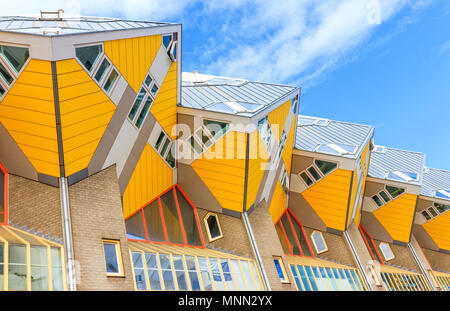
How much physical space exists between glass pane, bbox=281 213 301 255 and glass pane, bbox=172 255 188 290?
10464mm

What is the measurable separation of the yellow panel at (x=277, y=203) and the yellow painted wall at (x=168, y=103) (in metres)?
7.25

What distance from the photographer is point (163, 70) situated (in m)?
16.2

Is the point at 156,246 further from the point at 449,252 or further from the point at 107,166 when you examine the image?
the point at 449,252

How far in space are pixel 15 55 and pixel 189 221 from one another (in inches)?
406

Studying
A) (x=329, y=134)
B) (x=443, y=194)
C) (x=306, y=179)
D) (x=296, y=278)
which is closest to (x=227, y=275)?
(x=296, y=278)

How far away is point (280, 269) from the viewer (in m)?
17.3

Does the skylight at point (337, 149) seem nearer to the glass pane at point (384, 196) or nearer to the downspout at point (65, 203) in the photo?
the glass pane at point (384, 196)

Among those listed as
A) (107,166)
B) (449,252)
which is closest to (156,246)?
(107,166)

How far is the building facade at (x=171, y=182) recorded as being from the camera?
11023mm

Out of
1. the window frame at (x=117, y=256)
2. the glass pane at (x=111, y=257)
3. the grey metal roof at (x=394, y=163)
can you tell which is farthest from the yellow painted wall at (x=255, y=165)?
the grey metal roof at (x=394, y=163)

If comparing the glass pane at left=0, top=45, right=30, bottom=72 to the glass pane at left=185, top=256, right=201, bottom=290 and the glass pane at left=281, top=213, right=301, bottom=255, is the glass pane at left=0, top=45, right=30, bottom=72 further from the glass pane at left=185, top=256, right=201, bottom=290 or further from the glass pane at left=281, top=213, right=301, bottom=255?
the glass pane at left=281, top=213, right=301, bottom=255

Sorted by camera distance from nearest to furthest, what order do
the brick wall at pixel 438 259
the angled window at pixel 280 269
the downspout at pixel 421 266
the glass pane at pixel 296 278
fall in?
the angled window at pixel 280 269, the glass pane at pixel 296 278, the downspout at pixel 421 266, the brick wall at pixel 438 259

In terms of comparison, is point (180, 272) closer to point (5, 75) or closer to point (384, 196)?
point (5, 75)

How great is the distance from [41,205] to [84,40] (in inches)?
219
